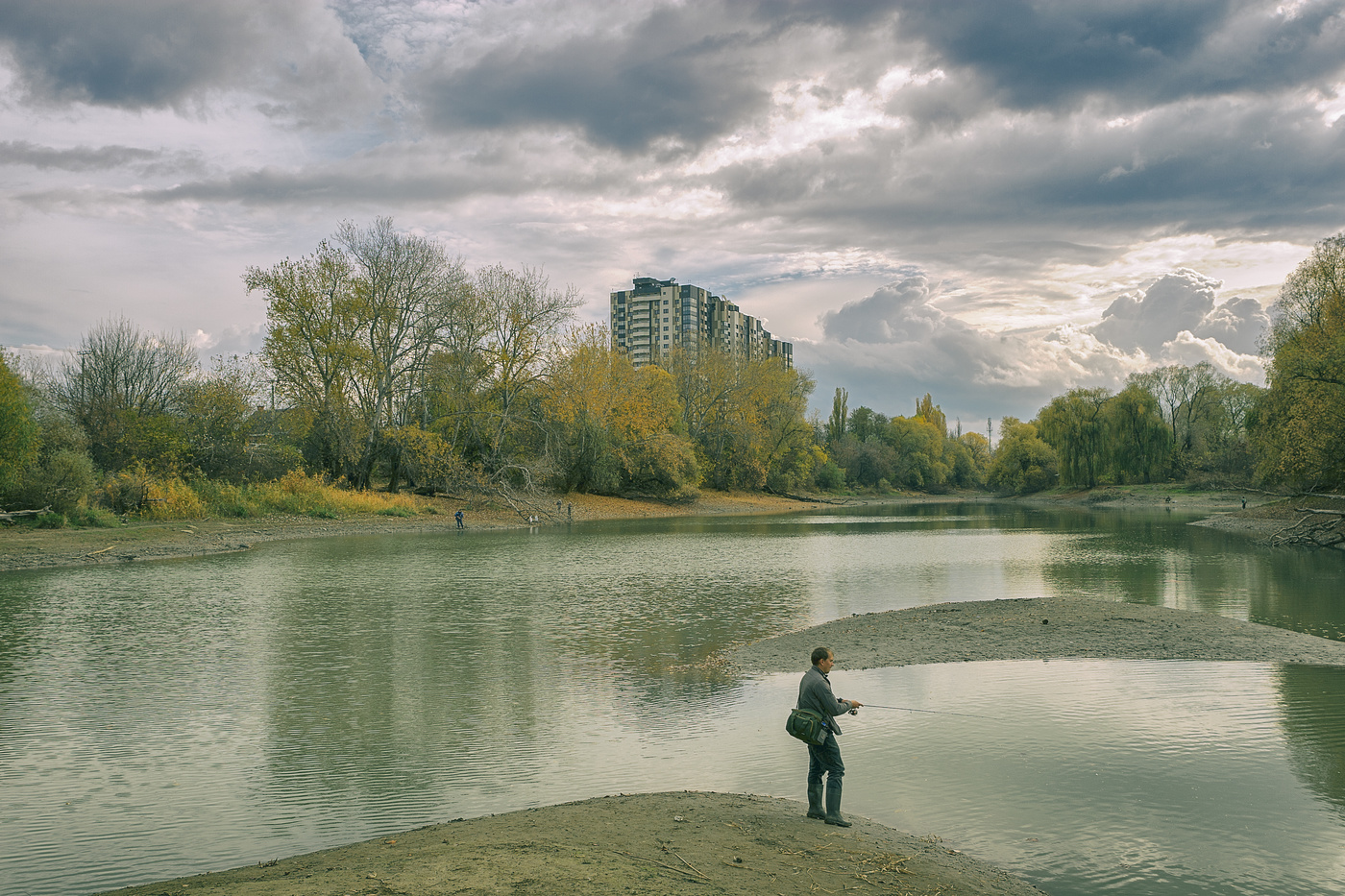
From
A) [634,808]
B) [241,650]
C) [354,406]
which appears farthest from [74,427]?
[634,808]

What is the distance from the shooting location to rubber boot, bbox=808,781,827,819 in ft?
21.4

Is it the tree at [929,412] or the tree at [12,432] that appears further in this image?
the tree at [929,412]

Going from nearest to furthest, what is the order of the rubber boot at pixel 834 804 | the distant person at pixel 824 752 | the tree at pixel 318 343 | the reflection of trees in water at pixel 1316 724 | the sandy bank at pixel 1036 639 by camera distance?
1. the rubber boot at pixel 834 804
2. the distant person at pixel 824 752
3. the reflection of trees in water at pixel 1316 724
4. the sandy bank at pixel 1036 639
5. the tree at pixel 318 343

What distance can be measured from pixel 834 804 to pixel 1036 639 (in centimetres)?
872

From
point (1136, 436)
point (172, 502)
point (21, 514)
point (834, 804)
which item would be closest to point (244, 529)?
point (172, 502)

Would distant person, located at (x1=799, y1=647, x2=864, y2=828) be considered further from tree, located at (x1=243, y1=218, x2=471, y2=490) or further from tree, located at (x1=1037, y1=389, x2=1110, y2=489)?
tree, located at (x1=1037, y1=389, x2=1110, y2=489)

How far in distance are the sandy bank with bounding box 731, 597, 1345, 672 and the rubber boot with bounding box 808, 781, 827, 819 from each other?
18.0 ft

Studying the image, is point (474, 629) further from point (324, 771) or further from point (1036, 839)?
point (1036, 839)

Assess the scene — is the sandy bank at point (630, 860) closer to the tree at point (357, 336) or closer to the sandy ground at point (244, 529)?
the sandy ground at point (244, 529)

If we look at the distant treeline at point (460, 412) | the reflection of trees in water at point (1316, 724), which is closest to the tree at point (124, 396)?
the distant treeline at point (460, 412)

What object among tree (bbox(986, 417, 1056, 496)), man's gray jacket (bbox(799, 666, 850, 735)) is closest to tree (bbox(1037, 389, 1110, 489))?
tree (bbox(986, 417, 1056, 496))

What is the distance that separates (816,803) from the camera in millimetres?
6578

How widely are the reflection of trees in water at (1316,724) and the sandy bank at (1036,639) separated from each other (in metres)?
1.06

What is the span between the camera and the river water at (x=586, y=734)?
21.2ft
